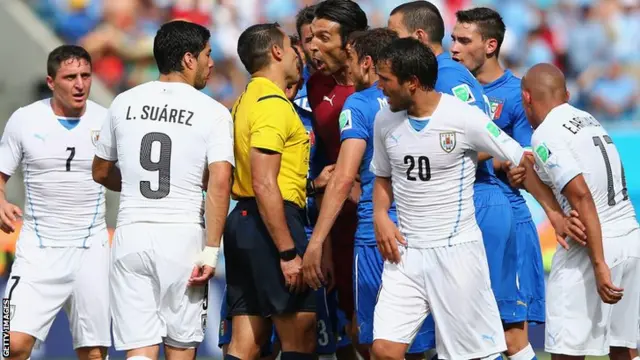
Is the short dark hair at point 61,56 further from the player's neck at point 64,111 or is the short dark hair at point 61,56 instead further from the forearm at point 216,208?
the forearm at point 216,208

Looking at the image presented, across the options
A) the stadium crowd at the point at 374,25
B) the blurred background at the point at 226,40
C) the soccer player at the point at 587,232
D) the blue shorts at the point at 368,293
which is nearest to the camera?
the soccer player at the point at 587,232

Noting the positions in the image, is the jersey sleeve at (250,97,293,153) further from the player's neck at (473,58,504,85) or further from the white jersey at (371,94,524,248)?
the player's neck at (473,58,504,85)

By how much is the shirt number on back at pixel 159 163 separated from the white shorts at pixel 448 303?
4.76 ft

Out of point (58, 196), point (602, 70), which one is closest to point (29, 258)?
point (58, 196)

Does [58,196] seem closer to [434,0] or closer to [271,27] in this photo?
[271,27]

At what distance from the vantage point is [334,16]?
786cm

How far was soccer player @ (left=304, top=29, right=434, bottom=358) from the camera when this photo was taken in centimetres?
706

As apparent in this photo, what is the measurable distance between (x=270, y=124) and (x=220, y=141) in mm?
368

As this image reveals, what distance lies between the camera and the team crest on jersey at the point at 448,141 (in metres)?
6.62

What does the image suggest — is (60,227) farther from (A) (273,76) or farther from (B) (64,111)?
(A) (273,76)

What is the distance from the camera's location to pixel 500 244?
743cm

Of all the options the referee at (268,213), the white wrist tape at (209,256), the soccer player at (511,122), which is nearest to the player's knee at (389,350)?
the referee at (268,213)

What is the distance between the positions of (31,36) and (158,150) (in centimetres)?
795

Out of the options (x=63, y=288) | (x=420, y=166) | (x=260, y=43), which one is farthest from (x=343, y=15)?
(x=63, y=288)
